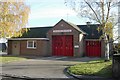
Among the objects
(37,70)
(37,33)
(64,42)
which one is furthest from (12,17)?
(37,70)

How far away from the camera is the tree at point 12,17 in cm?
2648

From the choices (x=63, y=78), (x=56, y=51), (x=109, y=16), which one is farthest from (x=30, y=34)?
(x=63, y=78)

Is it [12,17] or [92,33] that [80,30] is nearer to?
[92,33]

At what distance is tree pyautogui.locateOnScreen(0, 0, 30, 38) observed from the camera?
26.5 m

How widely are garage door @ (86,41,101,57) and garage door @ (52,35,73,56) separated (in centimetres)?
236

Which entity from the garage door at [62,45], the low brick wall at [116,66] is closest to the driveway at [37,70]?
the low brick wall at [116,66]

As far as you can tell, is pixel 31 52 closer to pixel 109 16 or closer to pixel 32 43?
pixel 32 43

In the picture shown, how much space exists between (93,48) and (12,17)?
12039 mm

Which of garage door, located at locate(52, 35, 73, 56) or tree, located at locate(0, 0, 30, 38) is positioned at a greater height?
tree, located at locate(0, 0, 30, 38)

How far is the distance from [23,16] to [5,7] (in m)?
2.90

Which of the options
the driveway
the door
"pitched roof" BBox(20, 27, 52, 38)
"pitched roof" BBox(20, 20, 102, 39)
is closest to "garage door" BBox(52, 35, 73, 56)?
"pitched roof" BBox(20, 20, 102, 39)

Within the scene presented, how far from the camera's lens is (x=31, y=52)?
35.9 meters

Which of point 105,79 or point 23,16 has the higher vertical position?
point 23,16

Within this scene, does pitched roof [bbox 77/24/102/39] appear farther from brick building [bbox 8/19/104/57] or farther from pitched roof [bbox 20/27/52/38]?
pitched roof [bbox 20/27/52/38]
